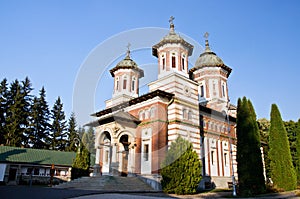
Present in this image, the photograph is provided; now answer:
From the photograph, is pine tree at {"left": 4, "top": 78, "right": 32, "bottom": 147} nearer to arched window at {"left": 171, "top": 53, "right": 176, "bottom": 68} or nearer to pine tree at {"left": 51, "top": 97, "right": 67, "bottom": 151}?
pine tree at {"left": 51, "top": 97, "right": 67, "bottom": 151}

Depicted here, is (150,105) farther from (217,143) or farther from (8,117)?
(8,117)

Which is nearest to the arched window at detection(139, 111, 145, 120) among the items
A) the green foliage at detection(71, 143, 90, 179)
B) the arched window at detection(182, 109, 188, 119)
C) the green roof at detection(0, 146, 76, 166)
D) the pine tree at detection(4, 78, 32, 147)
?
the arched window at detection(182, 109, 188, 119)

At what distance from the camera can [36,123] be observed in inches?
1831

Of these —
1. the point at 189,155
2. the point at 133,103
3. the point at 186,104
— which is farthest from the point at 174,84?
the point at 189,155

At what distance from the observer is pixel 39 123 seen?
47.8 metres

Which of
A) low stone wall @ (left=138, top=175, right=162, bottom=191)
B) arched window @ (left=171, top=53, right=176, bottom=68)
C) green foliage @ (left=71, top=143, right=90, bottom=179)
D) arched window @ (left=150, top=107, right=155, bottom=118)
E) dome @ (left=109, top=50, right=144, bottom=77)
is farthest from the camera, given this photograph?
dome @ (left=109, top=50, right=144, bottom=77)

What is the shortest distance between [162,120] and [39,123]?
116 feet

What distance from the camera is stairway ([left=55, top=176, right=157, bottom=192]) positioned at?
55.0 ft

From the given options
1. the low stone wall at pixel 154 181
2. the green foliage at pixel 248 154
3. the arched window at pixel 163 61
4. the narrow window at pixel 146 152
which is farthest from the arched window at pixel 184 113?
the low stone wall at pixel 154 181

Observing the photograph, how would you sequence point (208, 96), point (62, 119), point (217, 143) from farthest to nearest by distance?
point (62, 119), point (208, 96), point (217, 143)

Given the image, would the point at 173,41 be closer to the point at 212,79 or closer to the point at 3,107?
the point at 212,79

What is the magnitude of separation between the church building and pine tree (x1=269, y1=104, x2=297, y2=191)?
3506 mm

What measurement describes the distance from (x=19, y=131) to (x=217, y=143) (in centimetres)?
3355

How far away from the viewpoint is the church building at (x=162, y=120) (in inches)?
798
